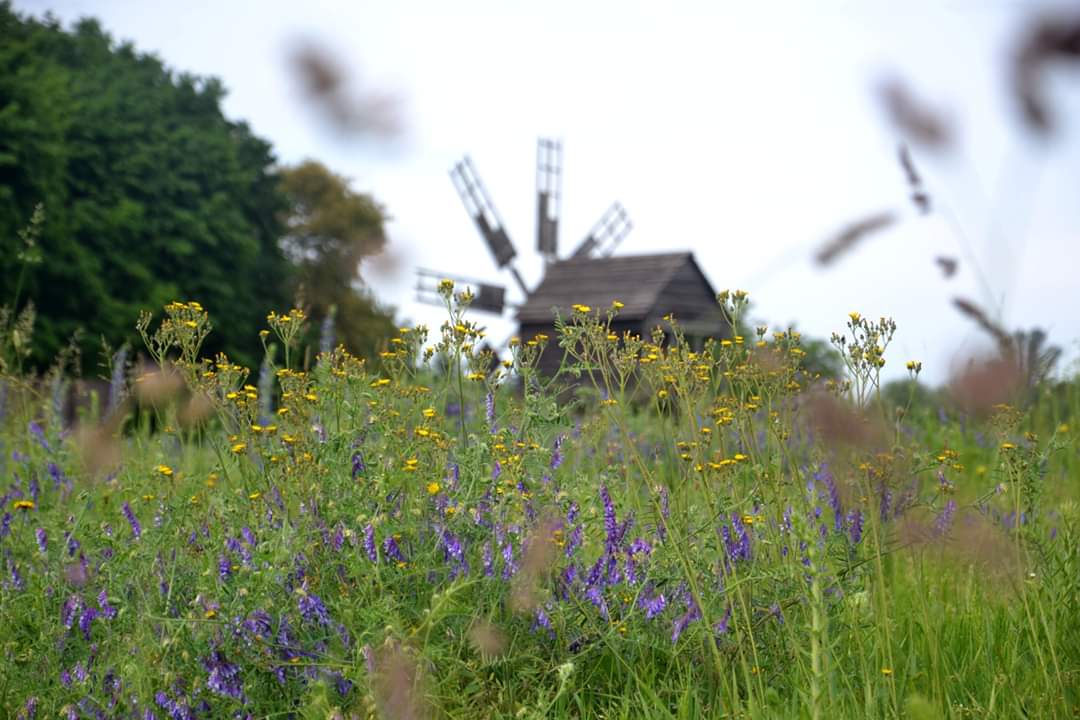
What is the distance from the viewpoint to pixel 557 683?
3082mm

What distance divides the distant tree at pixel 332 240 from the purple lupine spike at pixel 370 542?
27096 mm

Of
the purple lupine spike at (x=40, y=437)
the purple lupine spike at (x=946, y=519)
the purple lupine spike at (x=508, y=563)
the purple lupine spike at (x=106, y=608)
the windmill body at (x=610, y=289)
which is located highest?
the windmill body at (x=610, y=289)

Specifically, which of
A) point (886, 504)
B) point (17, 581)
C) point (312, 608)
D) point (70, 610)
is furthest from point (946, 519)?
point (17, 581)

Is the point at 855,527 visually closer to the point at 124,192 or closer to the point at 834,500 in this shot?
the point at 834,500

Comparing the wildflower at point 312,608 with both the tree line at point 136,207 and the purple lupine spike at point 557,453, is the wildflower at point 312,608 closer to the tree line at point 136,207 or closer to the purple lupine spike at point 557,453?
the purple lupine spike at point 557,453

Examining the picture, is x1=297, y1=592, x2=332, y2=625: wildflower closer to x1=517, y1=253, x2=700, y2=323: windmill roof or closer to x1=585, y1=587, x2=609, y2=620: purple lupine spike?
x1=585, y1=587, x2=609, y2=620: purple lupine spike

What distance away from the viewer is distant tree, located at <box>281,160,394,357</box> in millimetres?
32312

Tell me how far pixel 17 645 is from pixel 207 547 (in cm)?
85

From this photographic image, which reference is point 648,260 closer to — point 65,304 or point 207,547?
point 65,304

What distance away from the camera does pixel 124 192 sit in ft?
88.4

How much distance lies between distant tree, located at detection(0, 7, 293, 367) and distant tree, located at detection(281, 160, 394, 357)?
2.03 metres

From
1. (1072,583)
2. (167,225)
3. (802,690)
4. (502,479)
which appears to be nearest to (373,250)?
(502,479)

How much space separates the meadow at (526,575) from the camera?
9.25 ft

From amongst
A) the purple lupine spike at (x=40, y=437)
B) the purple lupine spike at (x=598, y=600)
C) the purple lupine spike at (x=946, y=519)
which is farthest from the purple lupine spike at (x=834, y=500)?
the purple lupine spike at (x=40, y=437)
